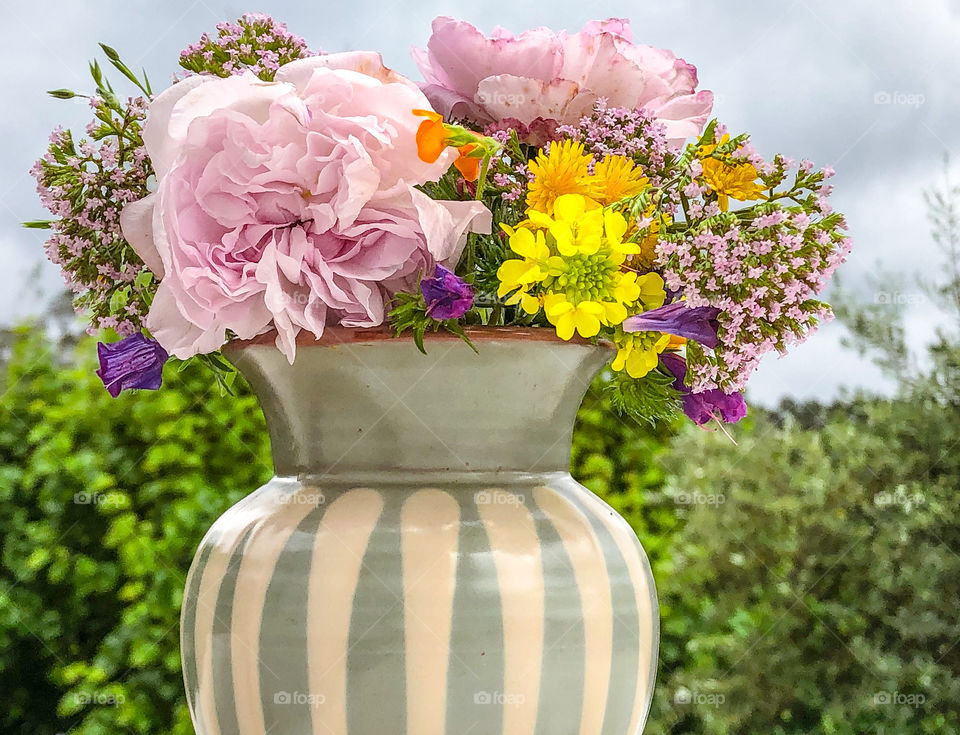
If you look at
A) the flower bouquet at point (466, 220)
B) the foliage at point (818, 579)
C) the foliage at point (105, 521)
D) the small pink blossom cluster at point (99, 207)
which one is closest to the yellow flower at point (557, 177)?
the flower bouquet at point (466, 220)

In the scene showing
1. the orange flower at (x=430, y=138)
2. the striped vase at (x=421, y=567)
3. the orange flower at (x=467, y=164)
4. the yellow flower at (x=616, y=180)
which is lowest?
the striped vase at (x=421, y=567)

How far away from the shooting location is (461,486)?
67 cm

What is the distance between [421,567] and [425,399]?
11 cm

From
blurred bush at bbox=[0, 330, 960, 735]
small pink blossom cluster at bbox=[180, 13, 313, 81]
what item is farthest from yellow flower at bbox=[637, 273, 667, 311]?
blurred bush at bbox=[0, 330, 960, 735]

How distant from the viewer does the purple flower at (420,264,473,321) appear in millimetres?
585

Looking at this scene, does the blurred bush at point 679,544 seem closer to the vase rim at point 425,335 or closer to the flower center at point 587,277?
the vase rim at point 425,335

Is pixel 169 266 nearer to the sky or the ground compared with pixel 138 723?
nearer to the sky

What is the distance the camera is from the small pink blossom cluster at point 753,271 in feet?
1.93

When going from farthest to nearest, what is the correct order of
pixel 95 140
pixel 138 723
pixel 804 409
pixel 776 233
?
pixel 804 409 → pixel 138 723 → pixel 95 140 → pixel 776 233

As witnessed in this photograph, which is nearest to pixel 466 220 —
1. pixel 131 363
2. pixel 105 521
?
pixel 131 363

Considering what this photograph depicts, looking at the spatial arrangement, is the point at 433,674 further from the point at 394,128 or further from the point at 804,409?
the point at 804,409

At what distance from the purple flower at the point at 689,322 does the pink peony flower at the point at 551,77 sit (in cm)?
15

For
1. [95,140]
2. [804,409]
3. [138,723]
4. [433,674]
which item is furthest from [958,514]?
[95,140]

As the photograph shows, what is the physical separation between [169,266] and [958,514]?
6.07 feet
